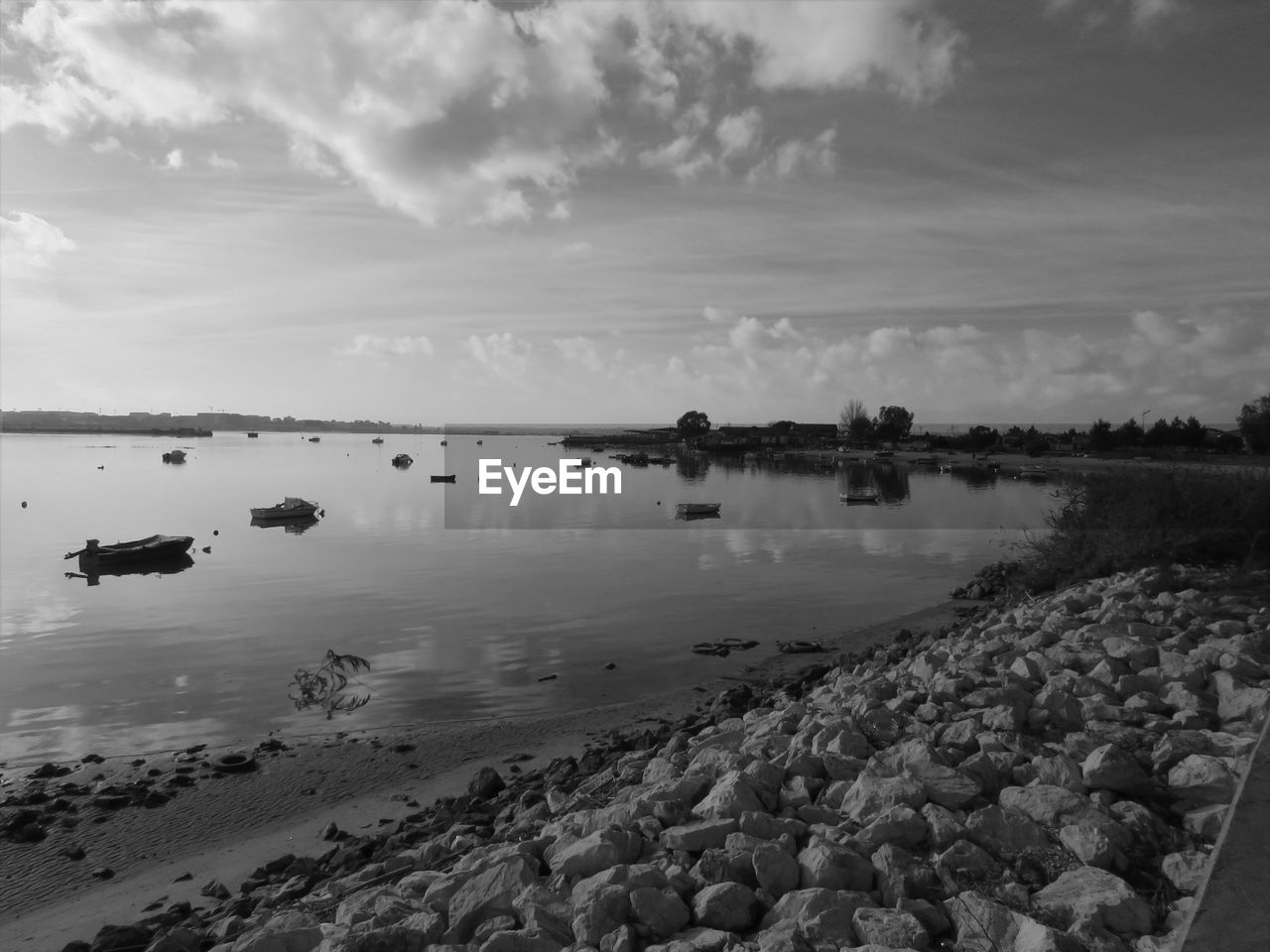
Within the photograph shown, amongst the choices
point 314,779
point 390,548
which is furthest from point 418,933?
point 390,548

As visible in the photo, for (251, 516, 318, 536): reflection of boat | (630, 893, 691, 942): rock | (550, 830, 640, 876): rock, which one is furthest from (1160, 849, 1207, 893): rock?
(251, 516, 318, 536): reflection of boat

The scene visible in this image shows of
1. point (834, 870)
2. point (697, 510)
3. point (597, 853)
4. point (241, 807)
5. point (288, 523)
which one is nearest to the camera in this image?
point (834, 870)

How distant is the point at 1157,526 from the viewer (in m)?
15.9

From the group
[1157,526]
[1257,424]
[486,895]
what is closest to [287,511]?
[1157,526]

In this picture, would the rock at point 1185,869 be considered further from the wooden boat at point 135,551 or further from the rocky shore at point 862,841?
the wooden boat at point 135,551

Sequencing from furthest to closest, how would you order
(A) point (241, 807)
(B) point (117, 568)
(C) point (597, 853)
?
(B) point (117, 568) → (A) point (241, 807) → (C) point (597, 853)

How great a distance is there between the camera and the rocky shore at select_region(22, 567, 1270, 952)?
13.6 feet

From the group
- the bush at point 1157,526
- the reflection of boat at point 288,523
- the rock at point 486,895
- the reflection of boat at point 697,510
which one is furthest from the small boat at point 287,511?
the rock at point 486,895

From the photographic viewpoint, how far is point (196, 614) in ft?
76.1

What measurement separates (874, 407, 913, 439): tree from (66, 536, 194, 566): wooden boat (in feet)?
543

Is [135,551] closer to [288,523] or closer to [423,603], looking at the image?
[288,523]

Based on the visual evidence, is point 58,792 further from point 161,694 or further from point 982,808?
point 982,808

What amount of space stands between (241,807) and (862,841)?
8890 mm

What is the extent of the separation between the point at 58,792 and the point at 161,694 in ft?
15.7
